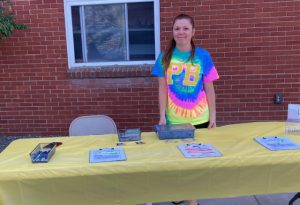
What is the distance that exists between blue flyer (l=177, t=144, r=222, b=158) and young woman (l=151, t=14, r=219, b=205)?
0.51 metres

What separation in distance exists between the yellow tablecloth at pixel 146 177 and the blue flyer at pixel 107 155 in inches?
2.0

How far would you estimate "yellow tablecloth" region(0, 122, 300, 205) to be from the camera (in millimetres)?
2256

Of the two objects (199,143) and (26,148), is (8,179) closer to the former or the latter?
(26,148)

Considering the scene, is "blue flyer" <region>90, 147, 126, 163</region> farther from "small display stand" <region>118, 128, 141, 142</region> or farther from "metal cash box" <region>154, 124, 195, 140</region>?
"metal cash box" <region>154, 124, 195, 140</region>

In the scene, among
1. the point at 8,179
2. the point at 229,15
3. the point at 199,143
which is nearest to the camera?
the point at 8,179

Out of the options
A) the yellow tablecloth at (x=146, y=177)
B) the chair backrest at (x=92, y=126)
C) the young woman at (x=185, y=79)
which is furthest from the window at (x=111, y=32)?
the yellow tablecloth at (x=146, y=177)

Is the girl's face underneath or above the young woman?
above

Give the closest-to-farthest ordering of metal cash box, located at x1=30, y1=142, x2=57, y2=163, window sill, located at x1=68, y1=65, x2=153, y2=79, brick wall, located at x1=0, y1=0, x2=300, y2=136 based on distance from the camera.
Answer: metal cash box, located at x1=30, y1=142, x2=57, y2=163 → brick wall, located at x1=0, y1=0, x2=300, y2=136 → window sill, located at x1=68, y1=65, x2=153, y2=79

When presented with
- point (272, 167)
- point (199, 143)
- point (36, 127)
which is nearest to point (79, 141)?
point (199, 143)

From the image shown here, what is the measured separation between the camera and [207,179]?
7.78 feet

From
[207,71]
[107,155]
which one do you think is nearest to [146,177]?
[107,155]

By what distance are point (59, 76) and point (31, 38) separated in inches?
26.6

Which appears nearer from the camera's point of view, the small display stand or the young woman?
the small display stand

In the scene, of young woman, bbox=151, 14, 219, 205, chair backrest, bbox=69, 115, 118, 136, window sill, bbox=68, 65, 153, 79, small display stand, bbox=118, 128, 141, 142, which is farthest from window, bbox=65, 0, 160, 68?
small display stand, bbox=118, 128, 141, 142
